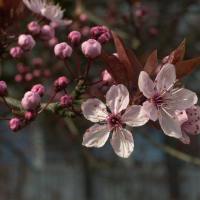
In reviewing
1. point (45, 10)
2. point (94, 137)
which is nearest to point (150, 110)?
point (94, 137)

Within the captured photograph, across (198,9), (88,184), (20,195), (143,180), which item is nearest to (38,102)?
(198,9)

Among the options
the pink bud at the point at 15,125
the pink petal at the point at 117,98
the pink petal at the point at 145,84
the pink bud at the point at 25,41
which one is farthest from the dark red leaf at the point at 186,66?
the pink bud at the point at 25,41

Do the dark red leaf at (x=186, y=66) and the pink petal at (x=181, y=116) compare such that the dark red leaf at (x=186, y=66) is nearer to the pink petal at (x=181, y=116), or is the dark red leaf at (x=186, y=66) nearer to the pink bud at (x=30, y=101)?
the pink petal at (x=181, y=116)

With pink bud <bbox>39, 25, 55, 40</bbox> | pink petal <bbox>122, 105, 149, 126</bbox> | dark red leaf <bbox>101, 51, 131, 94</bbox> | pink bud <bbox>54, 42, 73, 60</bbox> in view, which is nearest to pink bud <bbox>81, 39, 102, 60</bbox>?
dark red leaf <bbox>101, 51, 131, 94</bbox>

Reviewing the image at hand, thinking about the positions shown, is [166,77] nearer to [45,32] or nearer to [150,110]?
[150,110]

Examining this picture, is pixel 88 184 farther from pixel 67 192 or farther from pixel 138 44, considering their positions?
pixel 138 44
